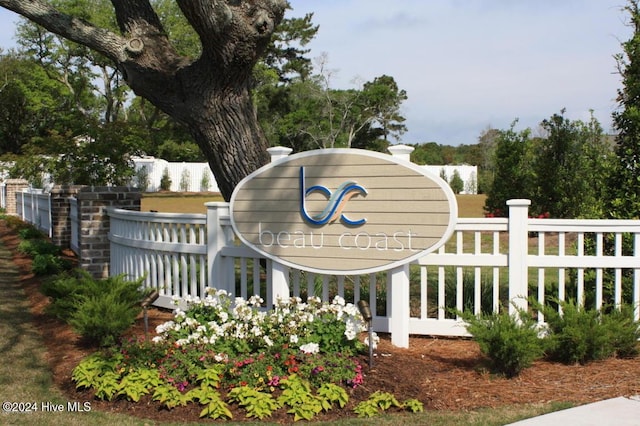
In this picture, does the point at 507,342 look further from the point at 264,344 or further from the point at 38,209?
the point at 38,209

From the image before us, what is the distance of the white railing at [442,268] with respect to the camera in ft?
19.2

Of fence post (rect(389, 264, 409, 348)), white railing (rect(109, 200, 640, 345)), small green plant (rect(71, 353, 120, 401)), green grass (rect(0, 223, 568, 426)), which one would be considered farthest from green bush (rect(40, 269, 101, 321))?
fence post (rect(389, 264, 409, 348))

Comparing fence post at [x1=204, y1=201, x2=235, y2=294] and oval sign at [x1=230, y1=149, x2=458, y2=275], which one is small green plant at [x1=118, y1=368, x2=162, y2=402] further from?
fence post at [x1=204, y1=201, x2=235, y2=294]

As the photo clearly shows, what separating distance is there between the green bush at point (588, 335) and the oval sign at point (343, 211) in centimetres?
116

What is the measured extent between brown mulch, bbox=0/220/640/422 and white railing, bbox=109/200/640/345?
458 millimetres

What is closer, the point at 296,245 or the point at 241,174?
the point at 296,245

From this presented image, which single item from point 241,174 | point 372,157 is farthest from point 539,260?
point 241,174

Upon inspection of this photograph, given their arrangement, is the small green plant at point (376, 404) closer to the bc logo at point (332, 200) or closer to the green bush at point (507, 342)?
the green bush at point (507, 342)

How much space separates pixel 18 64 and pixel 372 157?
45342mm

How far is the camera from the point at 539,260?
587 centimetres

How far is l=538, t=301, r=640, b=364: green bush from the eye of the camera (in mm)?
5039

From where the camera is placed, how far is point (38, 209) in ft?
58.9

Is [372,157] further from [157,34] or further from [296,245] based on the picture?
[157,34]

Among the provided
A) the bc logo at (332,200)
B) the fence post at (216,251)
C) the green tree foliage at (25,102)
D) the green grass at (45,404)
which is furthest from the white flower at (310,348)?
the green tree foliage at (25,102)
